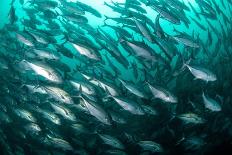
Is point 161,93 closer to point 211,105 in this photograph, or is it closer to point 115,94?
point 115,94

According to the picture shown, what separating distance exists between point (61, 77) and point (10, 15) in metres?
2.07

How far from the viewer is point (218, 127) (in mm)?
7027

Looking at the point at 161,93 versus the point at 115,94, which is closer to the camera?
the point at 161,93

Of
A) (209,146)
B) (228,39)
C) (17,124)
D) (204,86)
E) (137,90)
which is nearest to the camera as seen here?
(137,90)

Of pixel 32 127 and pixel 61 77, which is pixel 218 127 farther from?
pixel 32 127

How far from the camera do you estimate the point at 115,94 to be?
6105 mm

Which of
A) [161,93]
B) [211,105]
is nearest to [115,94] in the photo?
[161,93]

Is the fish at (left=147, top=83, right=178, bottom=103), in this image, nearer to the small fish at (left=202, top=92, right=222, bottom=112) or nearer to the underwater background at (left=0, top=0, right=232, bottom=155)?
the underwater background at (left=0, top=0, right=232, bottom=155)

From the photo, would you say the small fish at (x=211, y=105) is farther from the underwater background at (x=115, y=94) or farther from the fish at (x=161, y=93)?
the fish at (x=161, y=93)

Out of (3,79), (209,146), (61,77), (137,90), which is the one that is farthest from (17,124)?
(209,146)

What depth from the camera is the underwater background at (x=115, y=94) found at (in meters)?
5.93

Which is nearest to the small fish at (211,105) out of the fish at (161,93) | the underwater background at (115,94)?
the underwater background at (115,94)

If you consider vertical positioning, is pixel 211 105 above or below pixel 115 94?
above

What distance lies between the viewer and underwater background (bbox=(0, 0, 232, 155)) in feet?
19.5
